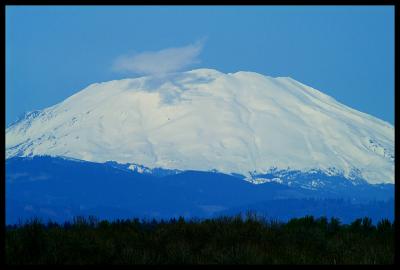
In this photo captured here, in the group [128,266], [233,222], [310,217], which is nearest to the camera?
[128,266]

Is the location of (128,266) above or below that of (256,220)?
below

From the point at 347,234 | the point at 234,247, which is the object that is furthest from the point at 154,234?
the point at 347,234

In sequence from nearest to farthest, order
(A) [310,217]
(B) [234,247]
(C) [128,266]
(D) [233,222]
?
(C) [128,266] → (B) [234,247] → (D) [233,222] → (A) [310,217]

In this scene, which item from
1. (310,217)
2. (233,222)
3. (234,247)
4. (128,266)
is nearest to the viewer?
(128,266)
